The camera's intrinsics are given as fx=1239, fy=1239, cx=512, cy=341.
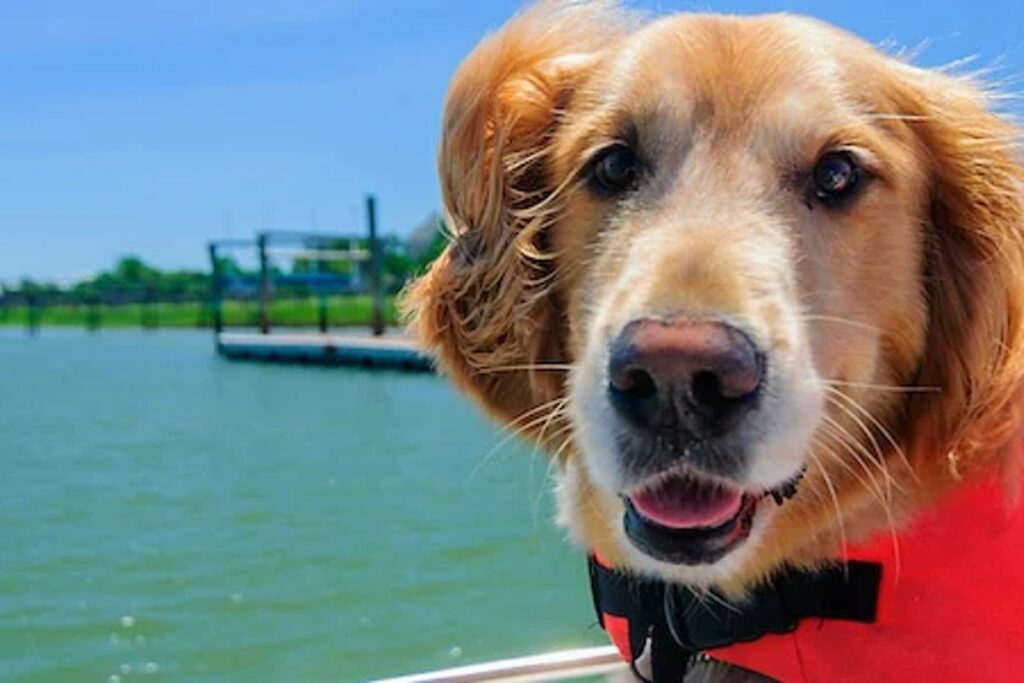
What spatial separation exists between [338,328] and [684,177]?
42153 mm

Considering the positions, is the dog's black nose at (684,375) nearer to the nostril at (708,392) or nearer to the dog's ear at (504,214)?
the nostril at (708,392)

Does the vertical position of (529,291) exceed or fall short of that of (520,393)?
it exceeds it

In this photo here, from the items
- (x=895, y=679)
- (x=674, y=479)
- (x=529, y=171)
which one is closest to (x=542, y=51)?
(x=529, y=171)

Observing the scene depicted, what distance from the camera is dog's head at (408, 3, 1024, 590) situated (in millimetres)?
1537

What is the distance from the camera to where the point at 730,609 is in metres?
1.97

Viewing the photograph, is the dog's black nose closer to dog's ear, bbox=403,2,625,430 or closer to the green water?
dog's ear, bbox=403,2,625,430

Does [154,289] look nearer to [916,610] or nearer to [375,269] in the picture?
[375,269]

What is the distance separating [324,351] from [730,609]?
27.9 m

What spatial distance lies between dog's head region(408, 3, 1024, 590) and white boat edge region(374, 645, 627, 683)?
0.59 m

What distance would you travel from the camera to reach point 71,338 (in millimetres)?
59656

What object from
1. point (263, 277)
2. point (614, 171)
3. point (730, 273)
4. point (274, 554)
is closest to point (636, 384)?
point (730, 273)

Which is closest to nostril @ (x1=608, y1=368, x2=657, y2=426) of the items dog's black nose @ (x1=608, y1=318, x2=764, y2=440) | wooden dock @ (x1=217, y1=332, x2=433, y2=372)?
dog's black nose @ (x1=608, y1=318, x2=764, y2=440)

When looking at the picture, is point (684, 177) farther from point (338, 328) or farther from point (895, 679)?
point (338, 328)

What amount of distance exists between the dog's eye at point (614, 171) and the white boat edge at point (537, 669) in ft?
3.66
